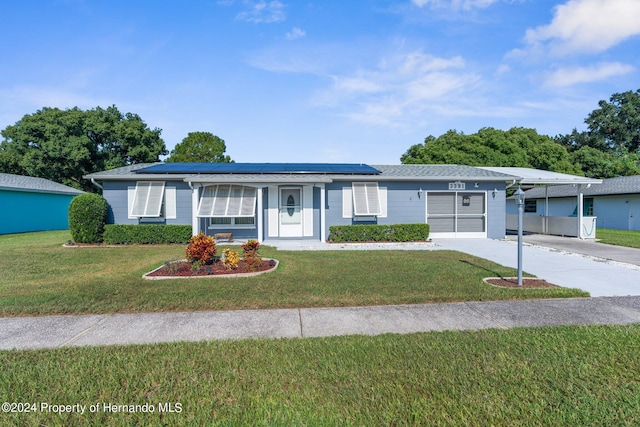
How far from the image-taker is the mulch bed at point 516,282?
650 cm

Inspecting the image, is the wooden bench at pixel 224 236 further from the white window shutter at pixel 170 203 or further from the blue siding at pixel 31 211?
the blue siding at pixel 31 211

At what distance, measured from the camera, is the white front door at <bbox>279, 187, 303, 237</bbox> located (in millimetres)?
14188

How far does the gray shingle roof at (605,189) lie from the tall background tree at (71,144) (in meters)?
34.1

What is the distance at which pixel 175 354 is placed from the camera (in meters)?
3.62

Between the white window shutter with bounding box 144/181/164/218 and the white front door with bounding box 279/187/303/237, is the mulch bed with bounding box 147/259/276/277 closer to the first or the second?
the white front door with bounding box 279/187/303/237

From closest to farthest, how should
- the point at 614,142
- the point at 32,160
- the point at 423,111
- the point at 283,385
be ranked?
the point at 283,385 → the point at 423,111 → the point at 32,160 → the point at 614,142

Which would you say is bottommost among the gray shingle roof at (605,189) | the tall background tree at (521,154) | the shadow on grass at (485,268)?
the shadow on grass at (485,268)

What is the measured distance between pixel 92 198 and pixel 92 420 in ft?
41.9

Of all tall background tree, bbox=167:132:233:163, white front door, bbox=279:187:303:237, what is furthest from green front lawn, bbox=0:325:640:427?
tall background tree, bbox=167:132:233:163

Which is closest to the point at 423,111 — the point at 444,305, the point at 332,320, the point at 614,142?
the point at 444,305

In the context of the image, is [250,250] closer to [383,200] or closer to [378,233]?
[378,233]

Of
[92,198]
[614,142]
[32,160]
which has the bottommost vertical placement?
[92,198]

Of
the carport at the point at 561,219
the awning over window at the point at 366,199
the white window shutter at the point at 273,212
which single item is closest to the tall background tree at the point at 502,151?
the carport at the point at 561,219

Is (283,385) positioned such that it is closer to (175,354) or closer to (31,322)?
(175,354)
